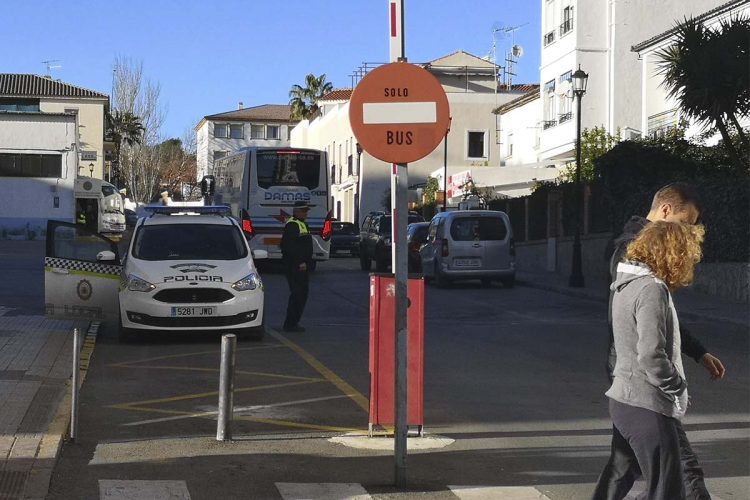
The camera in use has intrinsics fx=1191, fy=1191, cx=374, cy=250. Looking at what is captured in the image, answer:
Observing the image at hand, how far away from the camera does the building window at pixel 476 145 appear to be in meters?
66.6

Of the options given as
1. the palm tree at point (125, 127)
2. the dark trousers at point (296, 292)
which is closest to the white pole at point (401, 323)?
the dark trousers at point (296, 292)

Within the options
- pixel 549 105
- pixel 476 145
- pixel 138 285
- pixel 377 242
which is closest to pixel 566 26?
pixel 549 105

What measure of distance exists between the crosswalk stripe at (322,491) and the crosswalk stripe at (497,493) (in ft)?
1.86

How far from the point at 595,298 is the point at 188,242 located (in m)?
11.4

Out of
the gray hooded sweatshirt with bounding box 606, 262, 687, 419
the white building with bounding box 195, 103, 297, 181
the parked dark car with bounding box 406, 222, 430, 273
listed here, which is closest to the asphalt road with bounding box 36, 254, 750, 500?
the gray hooded sweatshirt with bounding box 606, 262, 687, 419

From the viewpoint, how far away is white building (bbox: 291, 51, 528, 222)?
66.2m

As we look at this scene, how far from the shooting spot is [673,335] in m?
5.05

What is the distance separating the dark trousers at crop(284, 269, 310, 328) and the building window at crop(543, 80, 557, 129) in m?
29.9

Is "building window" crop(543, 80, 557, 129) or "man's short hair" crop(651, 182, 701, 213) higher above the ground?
"building window" crop(543, 80, 557, 129)

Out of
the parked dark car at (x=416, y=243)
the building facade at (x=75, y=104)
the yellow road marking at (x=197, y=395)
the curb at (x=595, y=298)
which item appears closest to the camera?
the yellow road marking at (x=197, y=395)

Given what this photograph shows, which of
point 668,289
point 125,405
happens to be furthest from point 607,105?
point 668,289

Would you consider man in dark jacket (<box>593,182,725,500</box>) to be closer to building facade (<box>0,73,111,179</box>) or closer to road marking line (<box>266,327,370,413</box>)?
road marking line (<box>266,327,370,413</box>)

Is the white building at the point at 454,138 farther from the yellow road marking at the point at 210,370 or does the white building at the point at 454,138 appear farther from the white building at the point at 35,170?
the yellow road marking at the point at 210,370

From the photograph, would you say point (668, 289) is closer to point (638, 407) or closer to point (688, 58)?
point (638, 407)
